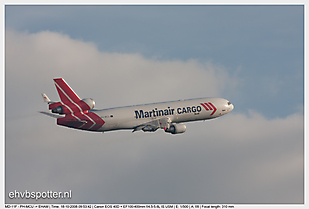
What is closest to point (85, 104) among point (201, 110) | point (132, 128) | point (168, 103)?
point (132, 128)

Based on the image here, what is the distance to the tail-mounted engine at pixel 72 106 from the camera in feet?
277

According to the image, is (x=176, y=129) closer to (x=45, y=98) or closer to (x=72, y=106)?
(x=72, y=106)

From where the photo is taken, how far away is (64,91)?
8569 cm

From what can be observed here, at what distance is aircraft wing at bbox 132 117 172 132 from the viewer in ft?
301

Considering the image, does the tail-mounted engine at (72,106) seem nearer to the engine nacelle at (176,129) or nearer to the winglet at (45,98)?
the winglet at (45,98)

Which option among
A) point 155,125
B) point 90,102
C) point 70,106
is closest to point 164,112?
point 155,125

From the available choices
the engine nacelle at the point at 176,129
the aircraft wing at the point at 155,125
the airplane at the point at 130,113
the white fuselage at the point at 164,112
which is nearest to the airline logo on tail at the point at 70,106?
the airplane at the point at 130,113

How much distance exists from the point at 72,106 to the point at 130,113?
39.7ft

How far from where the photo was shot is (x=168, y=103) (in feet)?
316

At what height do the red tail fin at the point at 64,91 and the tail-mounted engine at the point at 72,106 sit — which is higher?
the red tail fin at the point at 64,91

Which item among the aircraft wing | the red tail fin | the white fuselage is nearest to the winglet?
the red tail fin

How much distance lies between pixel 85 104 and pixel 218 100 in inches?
1318

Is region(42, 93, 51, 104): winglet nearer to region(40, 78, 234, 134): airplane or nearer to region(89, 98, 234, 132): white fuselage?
region(40, 78, 234, 134): airplane

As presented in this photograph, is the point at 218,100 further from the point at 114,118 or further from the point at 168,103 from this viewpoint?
the point at 114,118
